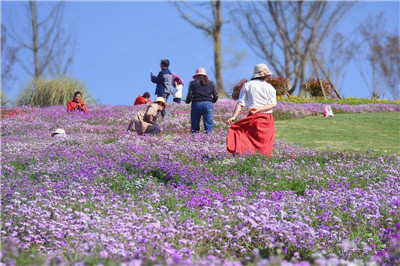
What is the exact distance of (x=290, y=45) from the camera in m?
39.1

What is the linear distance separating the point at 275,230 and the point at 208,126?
956cm

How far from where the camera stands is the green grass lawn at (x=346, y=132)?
586 inches

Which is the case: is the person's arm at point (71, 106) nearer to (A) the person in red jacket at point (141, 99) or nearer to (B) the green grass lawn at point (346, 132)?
(A) the person in red jacket at point (141, 99)

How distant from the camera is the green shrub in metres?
29.0

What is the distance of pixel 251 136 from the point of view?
10.4m

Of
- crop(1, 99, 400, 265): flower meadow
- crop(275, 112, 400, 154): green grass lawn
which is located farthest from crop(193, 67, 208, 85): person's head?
crop(275, 112, 400, 154): green grass lawn

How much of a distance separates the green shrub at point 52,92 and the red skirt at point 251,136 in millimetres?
20555

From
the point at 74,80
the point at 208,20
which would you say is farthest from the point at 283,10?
the point at 74,80

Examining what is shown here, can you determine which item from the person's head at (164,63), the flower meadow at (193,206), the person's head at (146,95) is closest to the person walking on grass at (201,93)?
the flower meadow at (193,206)

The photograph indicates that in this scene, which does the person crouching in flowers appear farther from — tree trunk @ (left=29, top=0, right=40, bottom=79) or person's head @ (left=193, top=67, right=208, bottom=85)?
tree trunk @ (left=29, top=0, right=40, bottom=79)

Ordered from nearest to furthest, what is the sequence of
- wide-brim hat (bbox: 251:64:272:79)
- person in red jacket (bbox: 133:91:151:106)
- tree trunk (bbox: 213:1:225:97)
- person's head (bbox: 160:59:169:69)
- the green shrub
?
1. wide-brim hat (bbox: 251:64:272:79)
2. person's head (bbox: 160:59:169:69)
3. person in red jacket (bbox: 133:91:151:106)
4. the green shrub
5. tree trunk (bbox: 213:1:225:97)

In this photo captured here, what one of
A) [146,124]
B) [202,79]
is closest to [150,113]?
[146,124]

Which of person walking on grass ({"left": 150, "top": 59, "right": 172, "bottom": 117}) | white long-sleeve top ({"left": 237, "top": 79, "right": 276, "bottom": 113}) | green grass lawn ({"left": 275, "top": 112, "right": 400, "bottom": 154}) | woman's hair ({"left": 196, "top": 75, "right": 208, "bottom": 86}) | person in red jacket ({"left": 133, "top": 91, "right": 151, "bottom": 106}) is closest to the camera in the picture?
white long-sleeve top ({"left": 237, "top": 79, "right": 276, "bottom": 113})

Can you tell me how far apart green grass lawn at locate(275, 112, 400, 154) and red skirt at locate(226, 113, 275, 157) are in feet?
10.7
